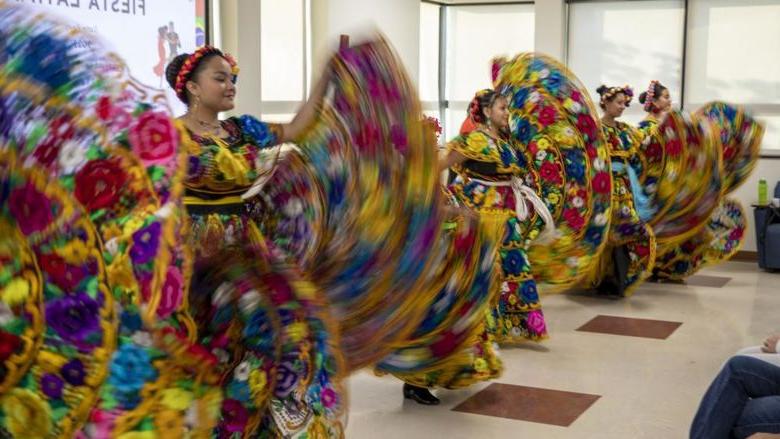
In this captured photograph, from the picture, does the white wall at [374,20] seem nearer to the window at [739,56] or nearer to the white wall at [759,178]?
the window at [739,56]

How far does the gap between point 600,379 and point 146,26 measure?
2953mm

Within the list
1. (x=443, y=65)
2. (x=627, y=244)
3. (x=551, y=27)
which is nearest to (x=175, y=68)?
(x=627, y=244)

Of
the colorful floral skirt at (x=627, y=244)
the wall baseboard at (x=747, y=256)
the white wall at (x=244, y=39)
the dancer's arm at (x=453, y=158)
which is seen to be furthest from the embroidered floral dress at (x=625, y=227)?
the white wall at (x=244, y=39)

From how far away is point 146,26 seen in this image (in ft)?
18.0

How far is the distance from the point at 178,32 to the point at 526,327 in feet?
8.38

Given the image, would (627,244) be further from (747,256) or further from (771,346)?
(771,346)

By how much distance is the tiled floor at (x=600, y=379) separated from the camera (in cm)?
348

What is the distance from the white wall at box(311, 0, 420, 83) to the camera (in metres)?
7.23

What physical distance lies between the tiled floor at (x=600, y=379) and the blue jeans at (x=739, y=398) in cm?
67

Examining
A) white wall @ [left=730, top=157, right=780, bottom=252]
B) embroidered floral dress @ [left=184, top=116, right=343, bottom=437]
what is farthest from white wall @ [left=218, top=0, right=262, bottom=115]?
embroidered floral dress @ [left=184, top=116, right=343, bottom=437]

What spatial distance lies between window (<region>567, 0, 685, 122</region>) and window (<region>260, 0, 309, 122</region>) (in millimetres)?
2152

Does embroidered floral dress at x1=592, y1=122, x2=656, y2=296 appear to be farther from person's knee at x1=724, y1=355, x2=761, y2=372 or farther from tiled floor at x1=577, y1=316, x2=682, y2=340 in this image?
person's knee at x1=724, y1=355, x2=761, y2=372

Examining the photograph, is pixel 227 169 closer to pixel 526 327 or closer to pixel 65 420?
pixel 65 420

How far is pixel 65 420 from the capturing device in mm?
1686
